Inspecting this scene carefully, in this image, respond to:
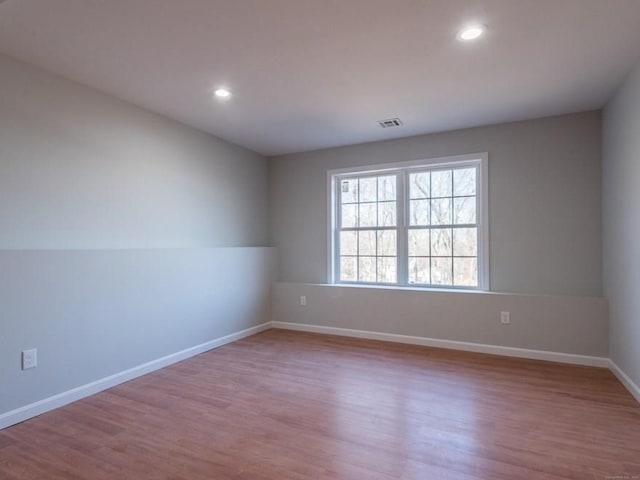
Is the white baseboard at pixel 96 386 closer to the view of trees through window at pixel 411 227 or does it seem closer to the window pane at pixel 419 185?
the view of trees through window at pixel 411 227

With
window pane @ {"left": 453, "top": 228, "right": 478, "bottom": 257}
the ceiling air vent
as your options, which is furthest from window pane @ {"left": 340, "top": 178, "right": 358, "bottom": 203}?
window pane @ {"left": 453, "top": 228, "right": 478, "bottom": 257}

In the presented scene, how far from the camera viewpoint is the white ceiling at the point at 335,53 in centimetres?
205

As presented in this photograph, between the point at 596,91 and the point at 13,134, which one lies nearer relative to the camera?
the point at 13,134

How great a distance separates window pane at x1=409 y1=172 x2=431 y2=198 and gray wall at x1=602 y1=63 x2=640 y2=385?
171 cm

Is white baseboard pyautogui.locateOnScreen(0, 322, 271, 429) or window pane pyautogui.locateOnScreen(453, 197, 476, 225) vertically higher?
window pane pyautogui.locateOnScreen(453, 197, 476, 225)

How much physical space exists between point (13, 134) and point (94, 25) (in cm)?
103

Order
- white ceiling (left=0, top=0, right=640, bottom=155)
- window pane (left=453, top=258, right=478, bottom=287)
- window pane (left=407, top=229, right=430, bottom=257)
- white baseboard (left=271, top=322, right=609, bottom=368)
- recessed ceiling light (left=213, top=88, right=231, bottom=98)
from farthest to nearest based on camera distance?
window pane (left=407, top=229, right=430, bottom=257), window pane (left=453, top=258, right=478, bottom=287), white baseboard (left=271, top=322, right=609, bottom=368), recessed ceiling light (left=213, top=88, right=231, bottom=98), white ceiling (left=0, top=0, right=640, bottom=155)

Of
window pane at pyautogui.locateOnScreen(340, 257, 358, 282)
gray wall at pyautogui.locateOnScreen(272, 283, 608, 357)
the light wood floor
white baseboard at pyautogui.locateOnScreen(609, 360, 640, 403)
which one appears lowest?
the light wood floor

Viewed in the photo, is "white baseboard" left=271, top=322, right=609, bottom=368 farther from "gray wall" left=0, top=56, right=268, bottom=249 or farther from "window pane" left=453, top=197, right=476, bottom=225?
"gray wall" left=0, top=56, right=268, bottom=249

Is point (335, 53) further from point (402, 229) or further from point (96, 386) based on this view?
point (96, 386)

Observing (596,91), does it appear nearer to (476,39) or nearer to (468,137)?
(468,137)

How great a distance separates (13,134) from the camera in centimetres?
253

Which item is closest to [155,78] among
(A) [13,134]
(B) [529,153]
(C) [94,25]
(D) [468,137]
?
(C) [94,25]

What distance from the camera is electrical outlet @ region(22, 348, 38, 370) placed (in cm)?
245
